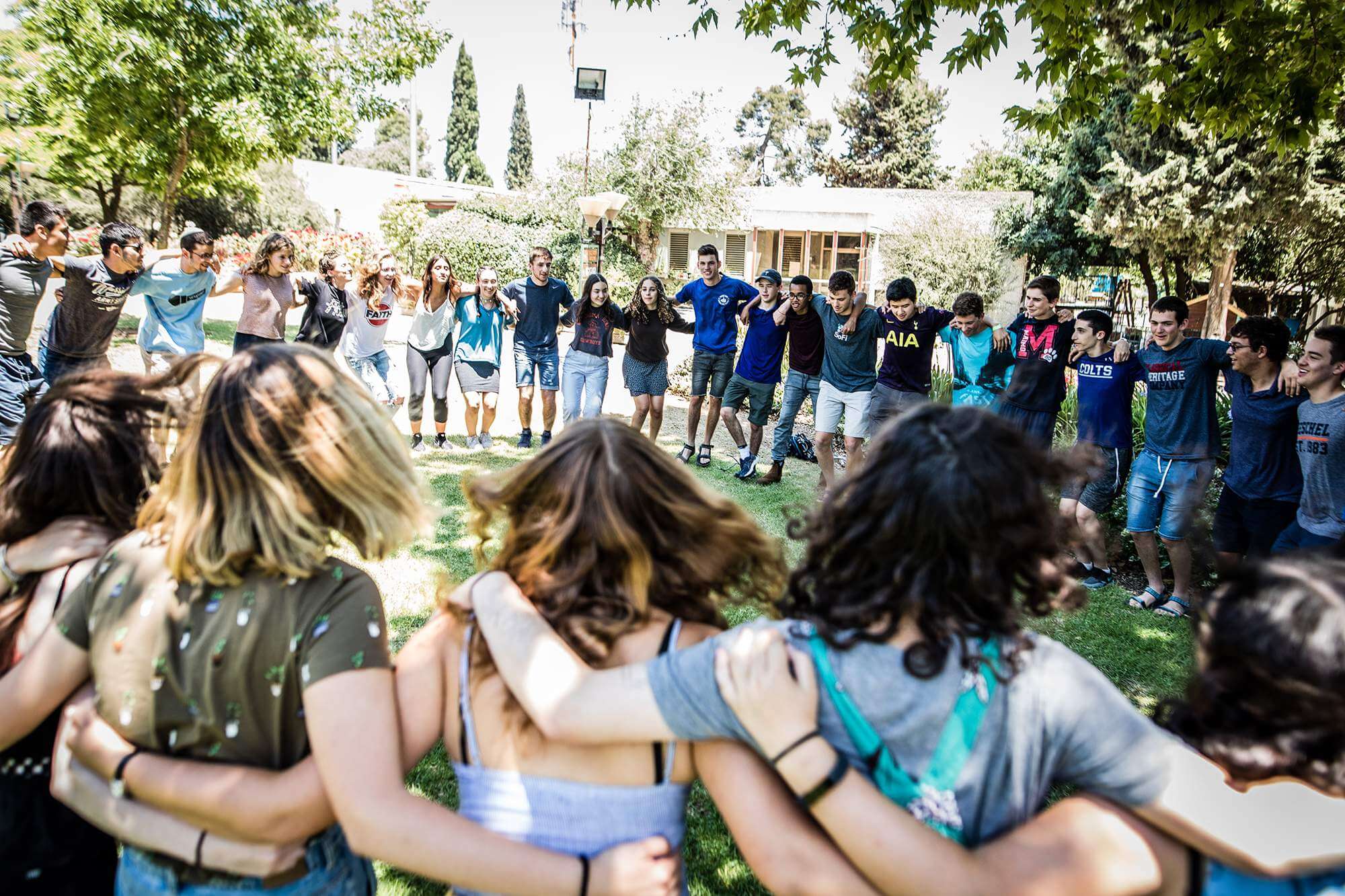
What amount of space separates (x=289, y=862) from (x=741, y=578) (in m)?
0.94

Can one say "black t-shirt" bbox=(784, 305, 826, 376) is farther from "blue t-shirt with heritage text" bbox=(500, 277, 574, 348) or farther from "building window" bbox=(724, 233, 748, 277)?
"building window" bbox=(724, 233, 748, 277)

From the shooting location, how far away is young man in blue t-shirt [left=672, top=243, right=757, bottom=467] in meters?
8.39

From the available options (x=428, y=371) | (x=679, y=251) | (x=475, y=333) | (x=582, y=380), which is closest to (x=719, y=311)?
(x=582, y=380)

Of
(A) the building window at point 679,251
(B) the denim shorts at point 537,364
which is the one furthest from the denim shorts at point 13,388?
(A) the building window at point 679,251

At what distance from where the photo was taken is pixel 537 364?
8.56 meters

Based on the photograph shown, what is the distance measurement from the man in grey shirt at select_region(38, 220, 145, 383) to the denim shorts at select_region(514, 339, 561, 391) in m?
3.38

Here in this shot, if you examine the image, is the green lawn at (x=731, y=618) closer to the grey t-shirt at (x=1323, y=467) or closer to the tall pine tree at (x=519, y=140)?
the grey t-shirt at (x=1323, y=467)

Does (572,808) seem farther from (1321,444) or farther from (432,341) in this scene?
(432,341)

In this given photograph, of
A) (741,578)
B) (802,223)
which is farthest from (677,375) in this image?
(802,223)

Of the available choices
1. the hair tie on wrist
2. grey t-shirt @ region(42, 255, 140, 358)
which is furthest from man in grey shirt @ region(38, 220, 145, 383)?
the hair tie on wrist

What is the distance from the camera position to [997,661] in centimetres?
123

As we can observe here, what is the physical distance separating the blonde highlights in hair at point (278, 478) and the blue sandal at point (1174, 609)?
202 inches

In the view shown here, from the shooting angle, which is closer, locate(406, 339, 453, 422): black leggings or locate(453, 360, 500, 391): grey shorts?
locate(406, 339, 453, 422): black leggings

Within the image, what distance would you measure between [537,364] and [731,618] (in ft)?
15.5
